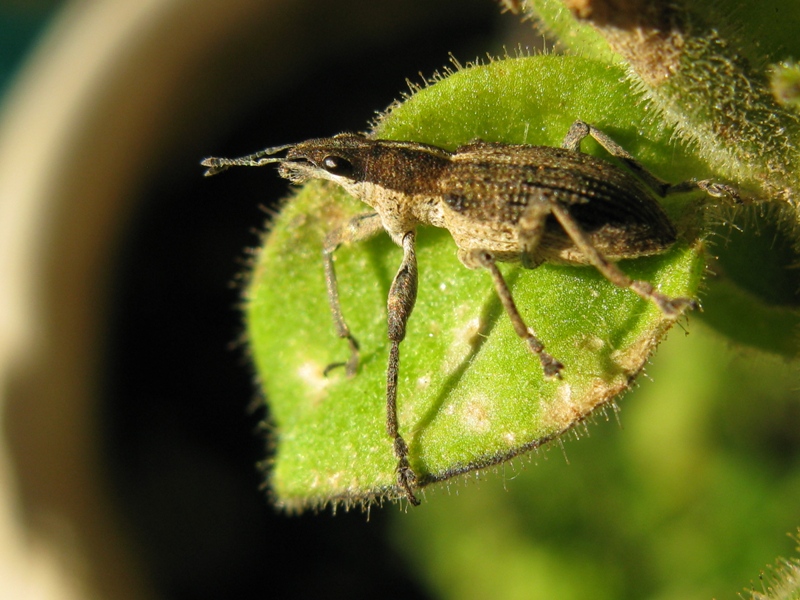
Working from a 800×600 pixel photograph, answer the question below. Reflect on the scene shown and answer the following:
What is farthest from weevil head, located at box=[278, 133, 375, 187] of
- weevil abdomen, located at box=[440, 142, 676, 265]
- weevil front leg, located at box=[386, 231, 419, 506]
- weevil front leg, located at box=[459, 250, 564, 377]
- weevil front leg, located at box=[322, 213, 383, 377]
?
weevil front leg, located at box=[459, 250, 564, 377]

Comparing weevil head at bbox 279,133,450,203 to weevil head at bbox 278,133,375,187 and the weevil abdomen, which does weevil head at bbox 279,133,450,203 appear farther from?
the weevil abdomen

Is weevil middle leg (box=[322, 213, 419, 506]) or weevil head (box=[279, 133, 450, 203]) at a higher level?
weevil head (box=[279, 133, 450, 203])

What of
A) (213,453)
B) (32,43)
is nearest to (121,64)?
(32,43)

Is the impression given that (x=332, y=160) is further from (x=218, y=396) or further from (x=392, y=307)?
(x=218, y=396)

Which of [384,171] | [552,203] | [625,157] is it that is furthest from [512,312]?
[384,171]

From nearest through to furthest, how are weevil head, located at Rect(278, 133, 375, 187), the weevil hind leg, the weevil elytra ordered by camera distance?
1. the weevil hind leg
2. the weevil elytra
3. weevil head, located at Rect(278, 133, 375, 187)

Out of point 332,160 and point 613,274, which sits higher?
point 332,160

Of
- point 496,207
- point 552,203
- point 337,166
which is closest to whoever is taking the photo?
point 552,203

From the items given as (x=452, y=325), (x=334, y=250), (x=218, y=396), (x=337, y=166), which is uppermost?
(x=337, y=166)

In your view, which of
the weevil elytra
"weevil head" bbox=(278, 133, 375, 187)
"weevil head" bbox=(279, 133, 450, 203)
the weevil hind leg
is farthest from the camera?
"weevil head" bbox=(278, 133, 375, 187)
